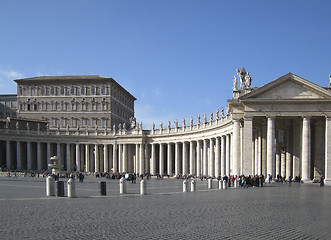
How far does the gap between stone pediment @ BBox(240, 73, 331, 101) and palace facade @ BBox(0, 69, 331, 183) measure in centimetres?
11

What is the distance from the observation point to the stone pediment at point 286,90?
156 feet

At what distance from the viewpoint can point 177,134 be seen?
82062 mm

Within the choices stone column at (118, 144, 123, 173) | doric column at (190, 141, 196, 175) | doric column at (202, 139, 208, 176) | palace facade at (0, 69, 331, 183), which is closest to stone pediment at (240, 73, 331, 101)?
palace facade at (0, 69, 331, 183)

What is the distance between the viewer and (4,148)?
94.5 m

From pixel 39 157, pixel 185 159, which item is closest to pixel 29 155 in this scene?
pixel 39 157

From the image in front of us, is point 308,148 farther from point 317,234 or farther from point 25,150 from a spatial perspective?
point 25,150

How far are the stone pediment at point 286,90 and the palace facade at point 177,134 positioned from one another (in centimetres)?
11

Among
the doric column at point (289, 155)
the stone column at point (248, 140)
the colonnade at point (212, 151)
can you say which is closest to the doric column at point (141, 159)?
the colonnade at point (212, 151)

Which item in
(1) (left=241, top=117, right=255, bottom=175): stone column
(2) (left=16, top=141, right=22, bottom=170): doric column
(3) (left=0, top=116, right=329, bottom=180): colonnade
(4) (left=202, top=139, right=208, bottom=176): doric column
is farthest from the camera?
(2) (left=16, top=141, right=22, bottom=170): doric column

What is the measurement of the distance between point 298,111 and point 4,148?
7113 cm

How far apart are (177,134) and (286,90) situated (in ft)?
120

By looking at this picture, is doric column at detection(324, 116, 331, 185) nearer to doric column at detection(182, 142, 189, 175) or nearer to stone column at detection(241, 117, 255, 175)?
stone column at detection(241, 117, 255, 175)

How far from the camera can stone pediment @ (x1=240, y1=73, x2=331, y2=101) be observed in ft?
156

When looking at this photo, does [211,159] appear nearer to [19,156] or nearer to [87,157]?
[87,157]
